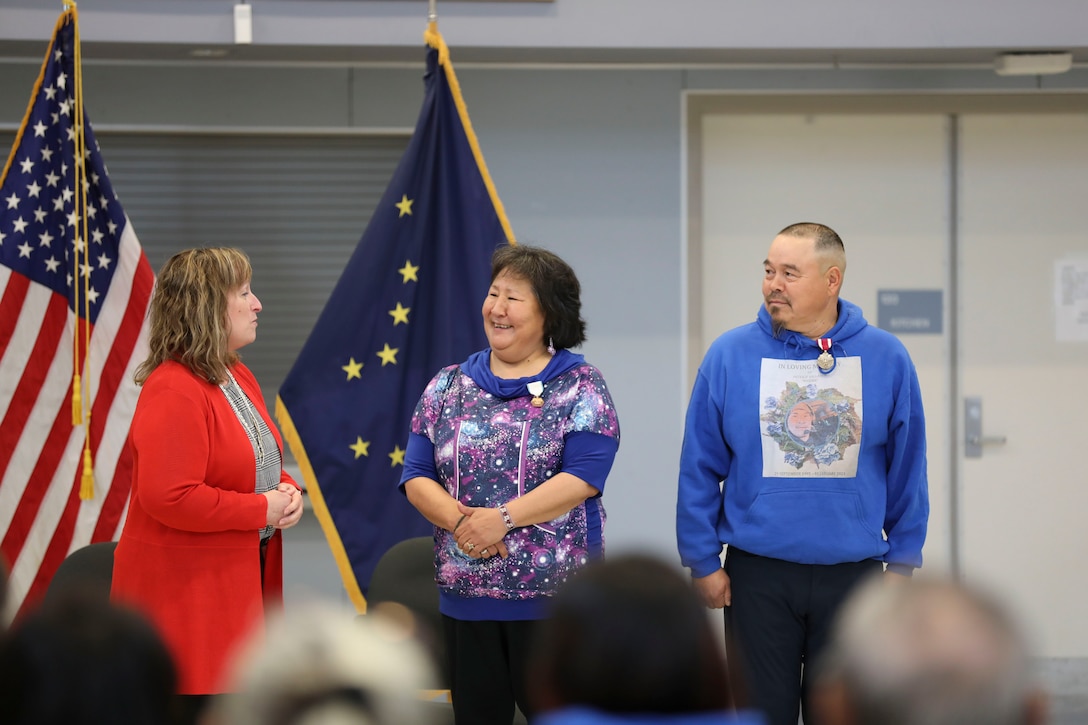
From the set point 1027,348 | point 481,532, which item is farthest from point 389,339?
point 1027,348

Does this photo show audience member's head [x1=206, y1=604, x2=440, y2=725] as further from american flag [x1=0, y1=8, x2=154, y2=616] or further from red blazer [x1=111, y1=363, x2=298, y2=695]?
american flag [x1=0, y1=8, x2=154, y2=616]

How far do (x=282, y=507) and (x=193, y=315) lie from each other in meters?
0.49

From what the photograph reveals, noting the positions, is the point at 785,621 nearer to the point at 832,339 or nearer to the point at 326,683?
the point at 832,339

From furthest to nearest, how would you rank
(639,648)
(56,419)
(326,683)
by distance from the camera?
(56,419) → (639,648) → (326,683)

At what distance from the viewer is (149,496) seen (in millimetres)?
2490

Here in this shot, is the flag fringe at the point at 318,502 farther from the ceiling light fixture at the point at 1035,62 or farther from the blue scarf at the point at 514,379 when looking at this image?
the ceiling light fixture at the point at 1035,62

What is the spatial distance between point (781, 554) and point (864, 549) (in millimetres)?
205

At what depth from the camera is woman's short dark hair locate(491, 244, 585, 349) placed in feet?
9.15

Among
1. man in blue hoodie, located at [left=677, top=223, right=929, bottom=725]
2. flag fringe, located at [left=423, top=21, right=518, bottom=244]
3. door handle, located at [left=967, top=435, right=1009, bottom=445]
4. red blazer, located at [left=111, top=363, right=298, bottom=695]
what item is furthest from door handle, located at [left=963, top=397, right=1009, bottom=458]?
red blazer, located at [left=111, top=363, right=298, bottom=695]

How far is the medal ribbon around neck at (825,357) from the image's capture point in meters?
2.89

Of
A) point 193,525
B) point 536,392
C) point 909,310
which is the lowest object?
point 193,525

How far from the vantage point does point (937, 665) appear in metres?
→ 0.97

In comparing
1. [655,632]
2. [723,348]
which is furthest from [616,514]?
[655,632]

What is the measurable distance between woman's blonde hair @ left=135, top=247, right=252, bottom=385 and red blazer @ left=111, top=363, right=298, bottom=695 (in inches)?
1.4
